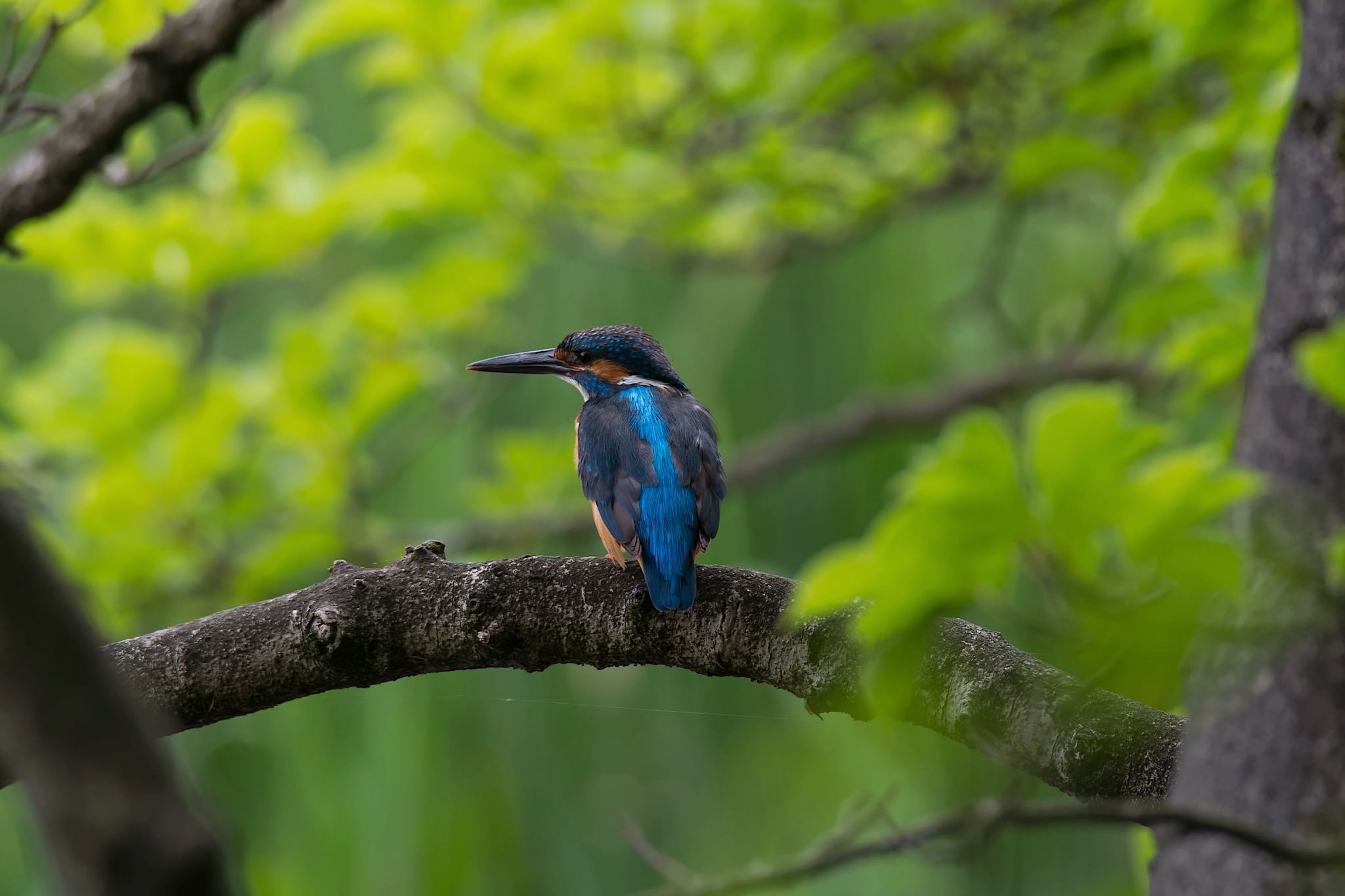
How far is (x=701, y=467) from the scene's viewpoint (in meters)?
1.81

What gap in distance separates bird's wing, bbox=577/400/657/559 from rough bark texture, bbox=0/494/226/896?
4.13ft

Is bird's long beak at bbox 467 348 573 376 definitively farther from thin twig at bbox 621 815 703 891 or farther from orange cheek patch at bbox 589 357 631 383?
thin twig at bbox 621 815 703 891

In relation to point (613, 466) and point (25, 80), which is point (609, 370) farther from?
point (25, 80)

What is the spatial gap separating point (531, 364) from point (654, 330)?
155 centimetres

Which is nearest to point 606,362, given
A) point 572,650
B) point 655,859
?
point 572,650

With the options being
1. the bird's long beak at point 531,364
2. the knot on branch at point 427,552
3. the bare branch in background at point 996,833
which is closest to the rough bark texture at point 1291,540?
the bare branch in background at point 996,833

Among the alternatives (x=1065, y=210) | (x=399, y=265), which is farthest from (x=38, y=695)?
(x=399, y=265)

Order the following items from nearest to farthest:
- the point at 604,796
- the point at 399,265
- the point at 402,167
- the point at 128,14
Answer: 1. the point at 128,14
2. the point at 402,167
3. the point at 604,796
4. the point at 399,265

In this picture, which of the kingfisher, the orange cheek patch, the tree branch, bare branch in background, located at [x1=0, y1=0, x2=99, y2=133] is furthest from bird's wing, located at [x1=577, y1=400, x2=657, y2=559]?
the tree branch

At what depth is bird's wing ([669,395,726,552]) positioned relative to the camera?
1.73 meters

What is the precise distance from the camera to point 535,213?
270 centimetres

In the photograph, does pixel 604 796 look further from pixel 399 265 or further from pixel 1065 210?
pixel 1065 210

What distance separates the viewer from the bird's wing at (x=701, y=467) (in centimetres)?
173

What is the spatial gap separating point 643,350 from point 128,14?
92cm
